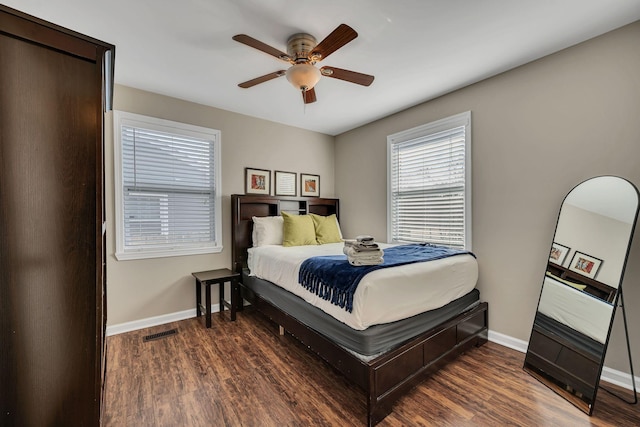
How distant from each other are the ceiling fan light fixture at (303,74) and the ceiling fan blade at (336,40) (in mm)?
102

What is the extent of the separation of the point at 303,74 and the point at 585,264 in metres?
2.57

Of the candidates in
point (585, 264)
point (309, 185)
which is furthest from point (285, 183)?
point (585, 264)

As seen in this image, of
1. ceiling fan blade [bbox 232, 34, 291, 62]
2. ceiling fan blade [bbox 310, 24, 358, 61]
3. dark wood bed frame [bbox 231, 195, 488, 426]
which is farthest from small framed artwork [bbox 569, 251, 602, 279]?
ceiling fan blade [bbox 232, 34, 291, 62]

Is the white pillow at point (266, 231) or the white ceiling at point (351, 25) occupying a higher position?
the white ceiling at point (351, 25)

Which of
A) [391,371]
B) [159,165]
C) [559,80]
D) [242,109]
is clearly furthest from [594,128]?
[159,165]

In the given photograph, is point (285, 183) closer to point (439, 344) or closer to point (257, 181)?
point (257, 181)

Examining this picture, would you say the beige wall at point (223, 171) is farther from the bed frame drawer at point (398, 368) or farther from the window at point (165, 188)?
the bed frame drawer at point (398, 368)

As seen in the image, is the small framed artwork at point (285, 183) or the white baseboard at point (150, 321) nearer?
the white baseboard at point (150, 321)

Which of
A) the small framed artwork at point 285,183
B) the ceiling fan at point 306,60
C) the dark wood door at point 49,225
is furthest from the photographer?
the small framed artwork at point 285,183

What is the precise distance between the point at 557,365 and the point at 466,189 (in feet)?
5.51

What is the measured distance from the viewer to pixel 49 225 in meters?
1.02

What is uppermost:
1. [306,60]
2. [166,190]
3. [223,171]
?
[306,60]

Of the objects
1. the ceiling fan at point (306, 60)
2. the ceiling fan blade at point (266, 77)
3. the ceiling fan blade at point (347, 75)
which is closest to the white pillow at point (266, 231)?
the ceiling fan blade at point (266, 77)

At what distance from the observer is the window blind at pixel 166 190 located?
298 centimetres
